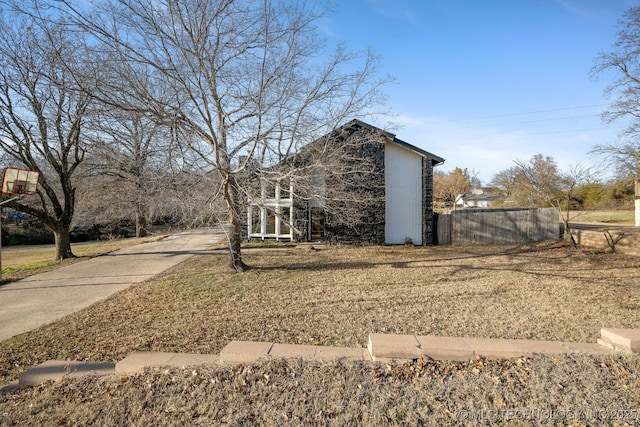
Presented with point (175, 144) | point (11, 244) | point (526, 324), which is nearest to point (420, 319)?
point (526, 324)

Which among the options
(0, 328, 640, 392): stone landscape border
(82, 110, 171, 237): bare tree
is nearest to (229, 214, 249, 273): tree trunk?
(82, 110, 171, 237): bare tree

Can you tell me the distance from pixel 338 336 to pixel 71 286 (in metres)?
7.20

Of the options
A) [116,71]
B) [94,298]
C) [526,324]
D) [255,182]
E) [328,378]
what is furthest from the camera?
[255,182]

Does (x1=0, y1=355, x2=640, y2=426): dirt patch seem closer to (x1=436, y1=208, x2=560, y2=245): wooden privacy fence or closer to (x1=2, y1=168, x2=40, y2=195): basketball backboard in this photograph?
(x1=2, y1=168, x2=40, y2=195): basketball backboard

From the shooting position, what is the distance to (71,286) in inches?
317

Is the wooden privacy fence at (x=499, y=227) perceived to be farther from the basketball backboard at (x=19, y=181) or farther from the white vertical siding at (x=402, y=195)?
the basketball backboard at (x=19, y=181)

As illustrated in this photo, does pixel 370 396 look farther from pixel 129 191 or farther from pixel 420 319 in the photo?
pixel 129 191

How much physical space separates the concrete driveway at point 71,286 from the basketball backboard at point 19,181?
2.33 metres

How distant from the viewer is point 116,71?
21.1 feet

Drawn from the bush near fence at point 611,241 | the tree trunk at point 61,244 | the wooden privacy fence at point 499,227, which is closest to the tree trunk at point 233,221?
A: the tree trunk at point 61,244

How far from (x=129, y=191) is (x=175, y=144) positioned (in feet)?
11.3

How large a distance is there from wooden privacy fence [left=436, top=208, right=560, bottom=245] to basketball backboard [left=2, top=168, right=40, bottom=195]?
14.7 m

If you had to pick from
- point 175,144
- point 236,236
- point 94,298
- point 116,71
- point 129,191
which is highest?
point 116,71

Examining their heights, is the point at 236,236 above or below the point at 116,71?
below
